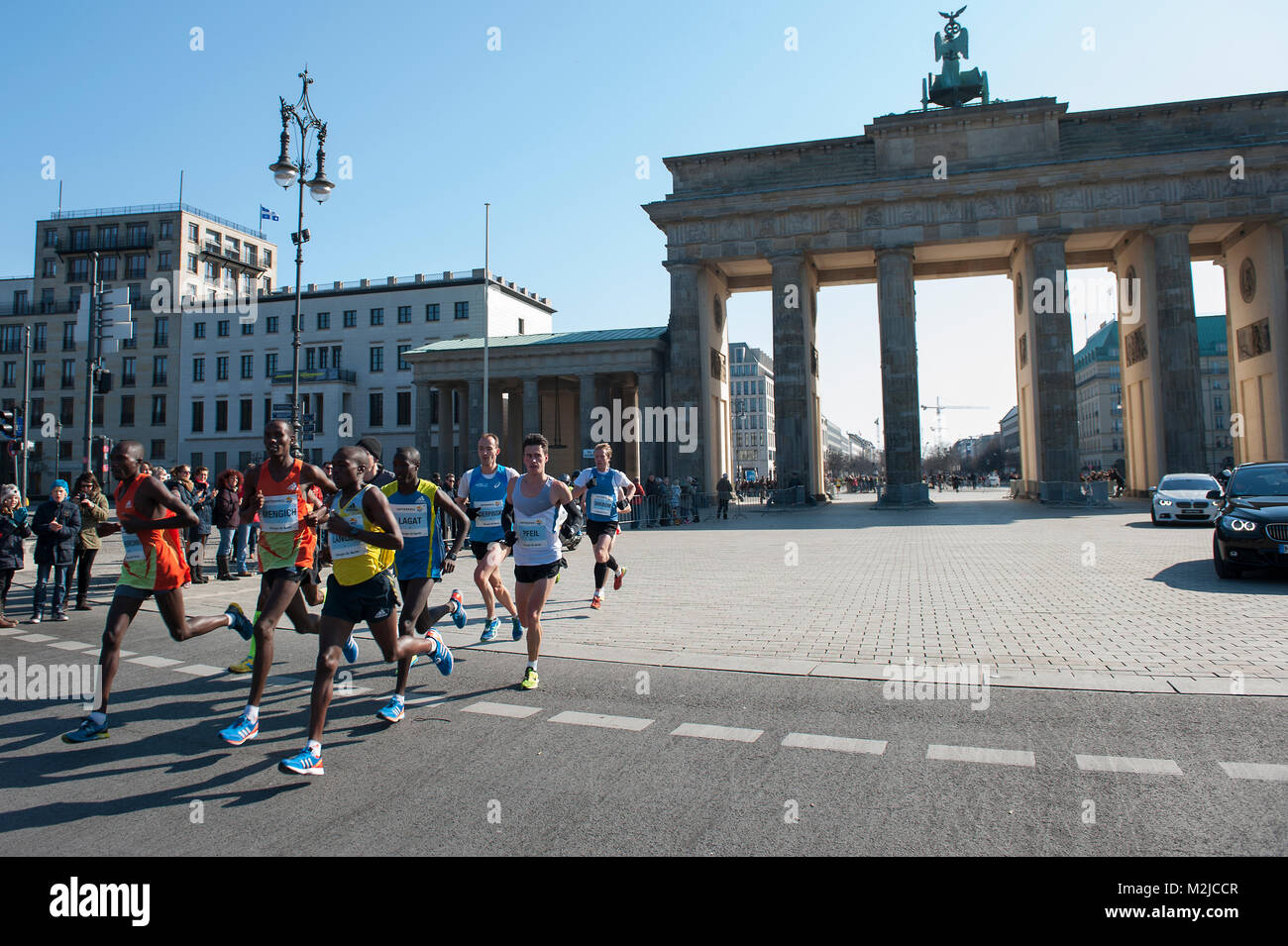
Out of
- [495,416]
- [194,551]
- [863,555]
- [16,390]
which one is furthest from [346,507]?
[16,390]

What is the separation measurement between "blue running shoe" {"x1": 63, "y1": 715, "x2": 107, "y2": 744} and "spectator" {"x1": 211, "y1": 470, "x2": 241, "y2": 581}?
886 cm

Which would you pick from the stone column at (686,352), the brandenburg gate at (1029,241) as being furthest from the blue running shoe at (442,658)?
the stone column at (686,352)

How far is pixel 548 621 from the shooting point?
30.9 feet

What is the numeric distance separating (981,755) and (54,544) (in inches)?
457

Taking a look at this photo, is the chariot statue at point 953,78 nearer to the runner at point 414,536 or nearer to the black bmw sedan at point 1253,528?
the black bmw sedan at point 1253,528

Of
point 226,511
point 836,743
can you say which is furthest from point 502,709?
point 226,511

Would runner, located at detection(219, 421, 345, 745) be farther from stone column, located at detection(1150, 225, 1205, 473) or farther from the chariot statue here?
the chariot statue

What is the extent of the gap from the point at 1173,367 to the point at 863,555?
29261mm

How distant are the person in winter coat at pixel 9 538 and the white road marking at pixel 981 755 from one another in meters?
11.0

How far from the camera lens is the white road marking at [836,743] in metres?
4.73

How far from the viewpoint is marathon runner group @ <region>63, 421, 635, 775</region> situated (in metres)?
5.07

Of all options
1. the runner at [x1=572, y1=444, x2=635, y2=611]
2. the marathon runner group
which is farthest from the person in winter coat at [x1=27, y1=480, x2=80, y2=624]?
the runner at [x1=572, y1=444, x2=635, y2=611]

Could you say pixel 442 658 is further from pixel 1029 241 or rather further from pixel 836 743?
pixel 1029 241

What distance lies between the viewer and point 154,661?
7.74m
